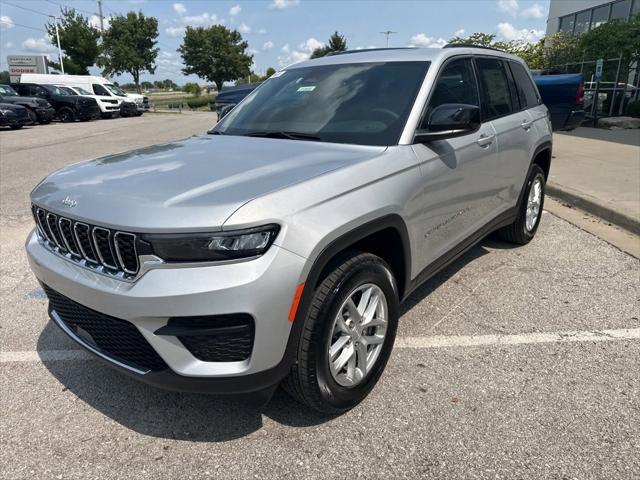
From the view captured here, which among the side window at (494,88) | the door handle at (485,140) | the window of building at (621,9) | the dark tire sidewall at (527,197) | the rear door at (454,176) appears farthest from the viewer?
the window of building at (621,9)

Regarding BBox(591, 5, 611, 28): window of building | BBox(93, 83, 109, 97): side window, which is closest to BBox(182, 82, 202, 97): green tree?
BBox(93, 83, 109, 97): side window

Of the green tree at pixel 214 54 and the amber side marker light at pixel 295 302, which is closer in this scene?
the amber side marker light at pixel 295 302

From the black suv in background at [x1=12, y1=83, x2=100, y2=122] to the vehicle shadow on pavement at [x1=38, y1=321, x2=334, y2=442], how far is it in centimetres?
2523

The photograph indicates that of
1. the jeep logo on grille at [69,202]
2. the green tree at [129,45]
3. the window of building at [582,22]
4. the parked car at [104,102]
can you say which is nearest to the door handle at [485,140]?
the jeep logo on grille at [69,202]

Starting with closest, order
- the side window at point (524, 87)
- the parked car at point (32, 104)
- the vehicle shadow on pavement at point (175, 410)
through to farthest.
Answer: the vehicle shadow on pavement at point (175, 410) → the side window at point (524, 87) → the parked car at point (32, 104)

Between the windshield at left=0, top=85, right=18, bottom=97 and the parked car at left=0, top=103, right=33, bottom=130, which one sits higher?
the windshield at left=0, top=85, right=18, bottom=97

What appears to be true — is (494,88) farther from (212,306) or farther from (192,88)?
(192,88)

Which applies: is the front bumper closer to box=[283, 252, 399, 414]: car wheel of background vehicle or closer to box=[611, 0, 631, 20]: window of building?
box=[283, 252, 399, 414]: car wheel of background vehicle

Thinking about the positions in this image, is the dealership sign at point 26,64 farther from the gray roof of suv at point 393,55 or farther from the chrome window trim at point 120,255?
the chrome window trim at point 120,255

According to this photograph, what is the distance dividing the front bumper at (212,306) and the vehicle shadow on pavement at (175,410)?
1.25 feet

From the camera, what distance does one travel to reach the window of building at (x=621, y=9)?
19312mm

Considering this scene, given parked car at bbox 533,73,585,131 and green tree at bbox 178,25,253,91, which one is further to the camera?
green tree at bbox 178,25,253,91

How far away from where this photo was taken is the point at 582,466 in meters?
2.22

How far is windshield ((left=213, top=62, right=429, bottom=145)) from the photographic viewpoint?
118 inches
